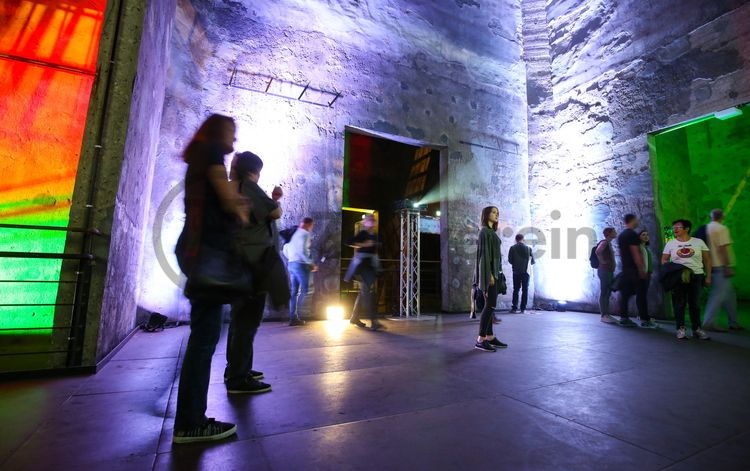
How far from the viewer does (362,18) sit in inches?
304

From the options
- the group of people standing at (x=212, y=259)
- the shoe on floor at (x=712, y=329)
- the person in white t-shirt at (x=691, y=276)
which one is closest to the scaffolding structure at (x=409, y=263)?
the person in white t-shirt at (x=691, y=276)

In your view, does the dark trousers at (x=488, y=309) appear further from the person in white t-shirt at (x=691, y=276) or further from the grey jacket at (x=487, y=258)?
the person in white t-shirt at (x=691, y=276)

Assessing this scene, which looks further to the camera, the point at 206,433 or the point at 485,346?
the point at 485,346

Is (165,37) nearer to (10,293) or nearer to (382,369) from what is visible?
(10,293)

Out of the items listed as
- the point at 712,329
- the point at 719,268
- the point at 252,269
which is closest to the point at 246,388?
the point at 252,269

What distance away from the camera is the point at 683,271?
4484mm

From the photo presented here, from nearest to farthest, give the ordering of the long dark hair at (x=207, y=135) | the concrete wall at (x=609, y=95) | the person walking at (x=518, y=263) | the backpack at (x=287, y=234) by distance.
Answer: the long dark hair at (x=207, y=135), the backpack at (x=287, y=234), the concrete wall at (x=609, y=95), the person walking at (x=518, y=263)

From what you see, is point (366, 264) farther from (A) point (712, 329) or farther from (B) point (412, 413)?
(A) point (712, 329)

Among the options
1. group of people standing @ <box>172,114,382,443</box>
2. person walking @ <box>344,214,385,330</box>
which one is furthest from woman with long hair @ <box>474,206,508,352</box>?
group of people standing @ <box>172,114,382,443</box>

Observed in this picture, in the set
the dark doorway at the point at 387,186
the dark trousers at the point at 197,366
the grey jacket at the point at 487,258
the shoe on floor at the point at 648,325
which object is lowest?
the shoe on floor at the point at 648,325

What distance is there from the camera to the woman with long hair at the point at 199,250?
5.60 ft

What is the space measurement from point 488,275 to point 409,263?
130 inches

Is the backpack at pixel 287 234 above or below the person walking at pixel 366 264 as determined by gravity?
Answer: above

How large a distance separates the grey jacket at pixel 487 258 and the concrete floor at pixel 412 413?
83 centimetres
